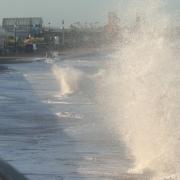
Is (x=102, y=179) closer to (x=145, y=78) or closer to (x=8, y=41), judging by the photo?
(x=145, y=78)

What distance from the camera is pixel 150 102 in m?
13.3

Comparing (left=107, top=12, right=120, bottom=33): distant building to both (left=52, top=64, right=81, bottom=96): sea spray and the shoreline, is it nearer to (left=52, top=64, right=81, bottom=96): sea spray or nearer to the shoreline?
(left=52, top=64, right=81, bottom=96): sea spray

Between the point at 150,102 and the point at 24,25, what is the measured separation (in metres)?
104

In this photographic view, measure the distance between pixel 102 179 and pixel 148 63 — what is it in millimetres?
6322

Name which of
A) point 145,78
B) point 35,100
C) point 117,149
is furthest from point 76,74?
point 117,149

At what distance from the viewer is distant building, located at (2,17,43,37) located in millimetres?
108812

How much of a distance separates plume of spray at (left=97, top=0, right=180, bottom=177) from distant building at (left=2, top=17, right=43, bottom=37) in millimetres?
90548

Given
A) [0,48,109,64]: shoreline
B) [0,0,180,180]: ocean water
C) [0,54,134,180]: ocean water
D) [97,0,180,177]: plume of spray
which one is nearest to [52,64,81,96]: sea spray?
[0,54,134,180]: ocean water

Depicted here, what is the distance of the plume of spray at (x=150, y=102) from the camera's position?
1068cm

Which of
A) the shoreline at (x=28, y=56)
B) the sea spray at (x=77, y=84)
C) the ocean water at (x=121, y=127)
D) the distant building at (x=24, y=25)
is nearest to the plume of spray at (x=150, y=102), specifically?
the ocean water at (x=121, y=127)

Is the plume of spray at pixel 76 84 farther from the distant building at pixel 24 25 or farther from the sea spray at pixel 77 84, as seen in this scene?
the distant building at pixel 24 25

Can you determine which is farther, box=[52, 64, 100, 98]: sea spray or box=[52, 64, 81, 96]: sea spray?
box=[52, 64, 81, 96]: sea spray

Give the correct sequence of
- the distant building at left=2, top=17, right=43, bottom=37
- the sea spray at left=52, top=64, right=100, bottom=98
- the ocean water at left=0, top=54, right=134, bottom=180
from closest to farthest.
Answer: the ocean water at left=0, top=54, right=134, bottom=180 → the sea spray at left=52, top=64, right=100, bottom=98 → the distant building at left=2, top=17, right=43, bottom=37

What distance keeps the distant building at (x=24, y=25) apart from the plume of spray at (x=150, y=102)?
297ft
